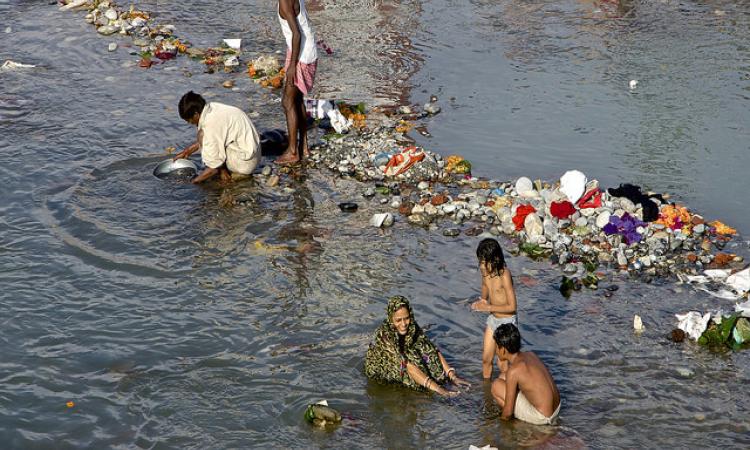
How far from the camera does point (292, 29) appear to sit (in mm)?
10148

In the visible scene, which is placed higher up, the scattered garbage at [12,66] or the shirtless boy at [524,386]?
the scattered garbage at [12,66]

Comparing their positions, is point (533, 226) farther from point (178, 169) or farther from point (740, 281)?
point (178, 169)

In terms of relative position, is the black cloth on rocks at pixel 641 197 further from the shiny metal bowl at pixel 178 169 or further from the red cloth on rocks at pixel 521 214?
the shiny metal bowl at pixel 178 169

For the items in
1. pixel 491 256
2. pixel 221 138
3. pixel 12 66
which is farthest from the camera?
pixel 12 66

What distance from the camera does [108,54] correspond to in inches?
580

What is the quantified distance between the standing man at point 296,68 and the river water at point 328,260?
0.50 metres

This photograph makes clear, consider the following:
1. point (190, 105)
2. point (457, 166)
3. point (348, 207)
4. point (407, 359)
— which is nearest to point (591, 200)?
point (457, 166)

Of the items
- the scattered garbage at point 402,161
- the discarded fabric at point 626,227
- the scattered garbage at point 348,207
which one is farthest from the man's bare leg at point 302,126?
the discarded fabric at point 626,227

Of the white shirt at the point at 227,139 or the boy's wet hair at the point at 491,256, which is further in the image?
the white shirt at the point at 227,139

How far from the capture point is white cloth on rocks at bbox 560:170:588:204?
362 inches

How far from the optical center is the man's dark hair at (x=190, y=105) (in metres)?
9.67

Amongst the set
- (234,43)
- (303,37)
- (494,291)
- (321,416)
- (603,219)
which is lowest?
(321,416)

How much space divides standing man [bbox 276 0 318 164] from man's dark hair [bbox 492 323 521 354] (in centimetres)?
511

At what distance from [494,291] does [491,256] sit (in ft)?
1.00
